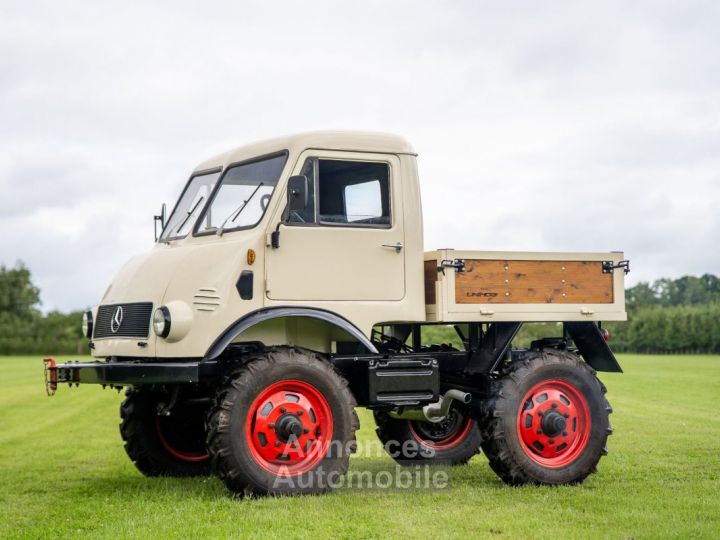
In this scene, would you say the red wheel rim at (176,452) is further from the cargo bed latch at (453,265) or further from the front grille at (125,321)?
the cargo bed latch at (453,265)

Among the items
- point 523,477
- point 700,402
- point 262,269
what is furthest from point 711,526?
point 700,402

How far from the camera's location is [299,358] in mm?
10039

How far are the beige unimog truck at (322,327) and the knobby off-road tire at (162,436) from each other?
0.02m

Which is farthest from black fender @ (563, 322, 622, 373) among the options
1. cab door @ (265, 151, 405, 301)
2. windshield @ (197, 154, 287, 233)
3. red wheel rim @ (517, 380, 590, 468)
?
windshield @ (197, 154, 287, 233)

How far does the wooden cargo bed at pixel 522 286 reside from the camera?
10867mm

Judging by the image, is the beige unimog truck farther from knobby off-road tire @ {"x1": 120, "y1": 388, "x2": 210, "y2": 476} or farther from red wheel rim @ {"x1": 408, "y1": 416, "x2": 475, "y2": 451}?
red wheel rim @ {"x1": 408, "y1": 416, "x2": 475, "y2": 451}

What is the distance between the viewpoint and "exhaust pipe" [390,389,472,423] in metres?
11.3

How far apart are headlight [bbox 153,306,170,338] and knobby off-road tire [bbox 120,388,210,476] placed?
1822mm

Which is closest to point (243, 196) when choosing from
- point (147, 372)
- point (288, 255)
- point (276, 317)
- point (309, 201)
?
point (309, 201)

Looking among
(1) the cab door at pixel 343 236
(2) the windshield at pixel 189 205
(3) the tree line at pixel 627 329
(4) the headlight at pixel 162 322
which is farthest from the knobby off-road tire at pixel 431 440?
(3) the tree line at pixel 627 329

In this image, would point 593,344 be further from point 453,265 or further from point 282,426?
point 282,426

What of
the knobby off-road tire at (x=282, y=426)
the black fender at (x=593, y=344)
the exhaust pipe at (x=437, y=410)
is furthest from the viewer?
the black fender at (x=593, y=344)

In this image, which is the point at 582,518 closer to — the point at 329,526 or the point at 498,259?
the point at 329,526

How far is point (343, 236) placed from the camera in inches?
416
